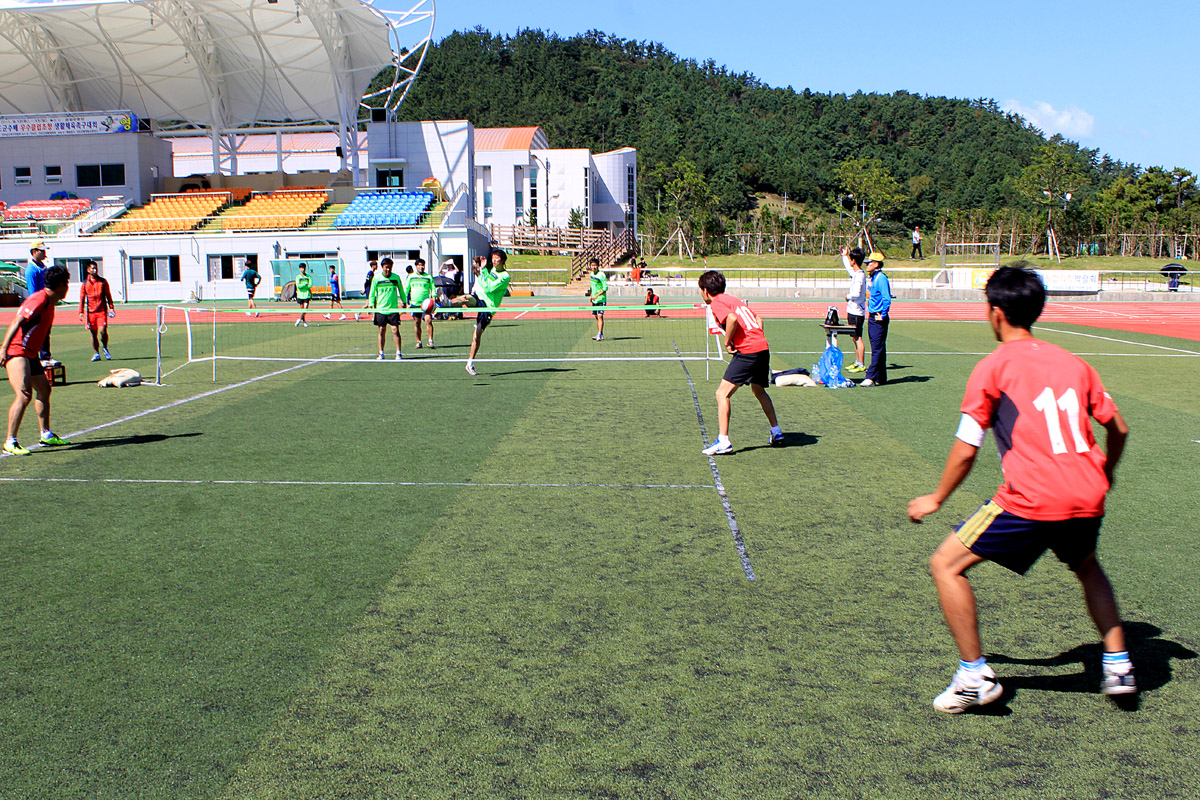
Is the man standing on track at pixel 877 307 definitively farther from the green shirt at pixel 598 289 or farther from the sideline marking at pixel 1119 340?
the sideline marking at pixel 1119 340

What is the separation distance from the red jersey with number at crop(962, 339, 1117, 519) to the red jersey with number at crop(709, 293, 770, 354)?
5502 mm

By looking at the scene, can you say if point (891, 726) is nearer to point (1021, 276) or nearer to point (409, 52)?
point (1021, 276)

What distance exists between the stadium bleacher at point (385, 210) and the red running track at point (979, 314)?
40.6ft

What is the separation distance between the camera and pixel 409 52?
56.5m

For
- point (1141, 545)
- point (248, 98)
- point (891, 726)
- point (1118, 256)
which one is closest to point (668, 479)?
point (1141, 545)

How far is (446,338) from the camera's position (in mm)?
24719

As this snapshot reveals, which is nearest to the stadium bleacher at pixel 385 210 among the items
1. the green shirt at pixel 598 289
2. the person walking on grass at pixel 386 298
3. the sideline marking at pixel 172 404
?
the green shirt at pixel 598 289

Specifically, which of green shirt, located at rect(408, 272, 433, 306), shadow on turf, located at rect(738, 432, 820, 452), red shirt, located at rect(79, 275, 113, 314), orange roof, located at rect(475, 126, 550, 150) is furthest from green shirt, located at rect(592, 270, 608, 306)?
orange roof, located at rect(475, 126, 550, 150)

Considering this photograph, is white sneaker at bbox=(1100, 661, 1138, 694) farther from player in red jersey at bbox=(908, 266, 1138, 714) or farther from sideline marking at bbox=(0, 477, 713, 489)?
sideline marking at bbox=(0, 477, 713, 489)

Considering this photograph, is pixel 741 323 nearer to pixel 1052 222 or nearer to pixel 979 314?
pixel 979 314

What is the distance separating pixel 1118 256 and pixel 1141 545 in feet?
232

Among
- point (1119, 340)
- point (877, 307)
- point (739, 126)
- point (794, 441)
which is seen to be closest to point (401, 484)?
point (794, 441)

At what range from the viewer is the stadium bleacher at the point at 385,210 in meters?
48.9

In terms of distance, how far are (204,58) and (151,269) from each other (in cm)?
1464
